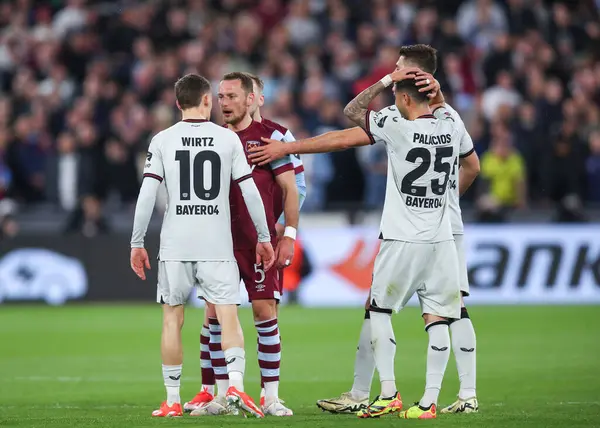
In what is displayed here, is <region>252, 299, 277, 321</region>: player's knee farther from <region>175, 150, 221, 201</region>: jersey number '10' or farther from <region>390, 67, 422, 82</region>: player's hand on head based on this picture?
<region>390, 67, 422, 82</region>: player's hand on head

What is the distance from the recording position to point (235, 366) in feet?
26.9

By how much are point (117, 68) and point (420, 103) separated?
15.0m

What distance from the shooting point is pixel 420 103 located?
26.8 ft

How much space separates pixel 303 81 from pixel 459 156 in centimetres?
1332

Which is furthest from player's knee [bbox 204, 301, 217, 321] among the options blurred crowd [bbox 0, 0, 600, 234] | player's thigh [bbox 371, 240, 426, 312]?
blurred crowd [bbox 0, 0, 600, 234]

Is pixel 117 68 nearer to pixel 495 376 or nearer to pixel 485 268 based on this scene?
pixel 485 268

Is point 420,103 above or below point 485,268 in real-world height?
above

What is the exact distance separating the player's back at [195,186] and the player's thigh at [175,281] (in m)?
0.06

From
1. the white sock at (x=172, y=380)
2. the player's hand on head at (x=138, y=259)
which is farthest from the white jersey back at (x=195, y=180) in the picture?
the white sock at (x=172, y=380)

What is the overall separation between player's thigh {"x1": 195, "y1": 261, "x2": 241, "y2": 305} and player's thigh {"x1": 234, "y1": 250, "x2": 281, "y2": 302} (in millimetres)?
371

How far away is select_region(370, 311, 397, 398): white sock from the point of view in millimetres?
8156

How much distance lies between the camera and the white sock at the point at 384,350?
8156 millimetres

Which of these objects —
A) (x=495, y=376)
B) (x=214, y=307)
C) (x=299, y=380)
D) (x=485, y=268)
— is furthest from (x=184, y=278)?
(x=485, y=268)

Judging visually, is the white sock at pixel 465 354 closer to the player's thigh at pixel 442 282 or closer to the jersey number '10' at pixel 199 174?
the player's thigh at pixel 442 282
